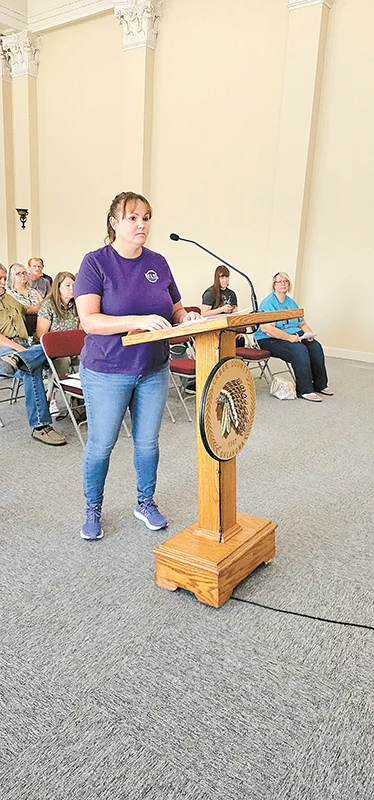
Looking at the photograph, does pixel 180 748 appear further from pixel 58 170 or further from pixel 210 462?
pixel 58 170

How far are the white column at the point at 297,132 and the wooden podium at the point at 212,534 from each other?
603cm

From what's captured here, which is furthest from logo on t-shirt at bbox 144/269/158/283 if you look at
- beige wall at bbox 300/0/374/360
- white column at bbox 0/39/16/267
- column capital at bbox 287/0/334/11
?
white column at bbox 0/39/16/267

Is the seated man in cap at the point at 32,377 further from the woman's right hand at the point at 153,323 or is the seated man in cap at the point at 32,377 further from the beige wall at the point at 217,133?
the beige wall at the point at 217,133

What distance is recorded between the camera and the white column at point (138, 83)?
886cm

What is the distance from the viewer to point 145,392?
2545 millimetres

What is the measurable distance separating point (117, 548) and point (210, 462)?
0.70m

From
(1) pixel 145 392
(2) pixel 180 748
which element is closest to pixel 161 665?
Answer: (2) pixel 180 748

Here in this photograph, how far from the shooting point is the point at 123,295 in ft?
7.74

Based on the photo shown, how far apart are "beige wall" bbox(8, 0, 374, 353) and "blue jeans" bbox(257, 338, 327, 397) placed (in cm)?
231

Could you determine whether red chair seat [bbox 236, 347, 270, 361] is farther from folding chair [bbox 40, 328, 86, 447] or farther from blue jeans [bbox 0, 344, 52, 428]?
blue jeans [bbox 0, 344, 52, 428]

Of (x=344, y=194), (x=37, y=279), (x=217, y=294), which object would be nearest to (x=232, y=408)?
(x=217, y=294)

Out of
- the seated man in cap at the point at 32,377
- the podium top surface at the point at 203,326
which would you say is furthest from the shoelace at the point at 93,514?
the seated man in cap at the point at 32,377

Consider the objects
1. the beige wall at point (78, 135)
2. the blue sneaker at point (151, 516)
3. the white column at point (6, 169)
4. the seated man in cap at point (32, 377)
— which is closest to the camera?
the blue sneaker at point (151, 516)

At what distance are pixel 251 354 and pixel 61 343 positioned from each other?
1.98 m
